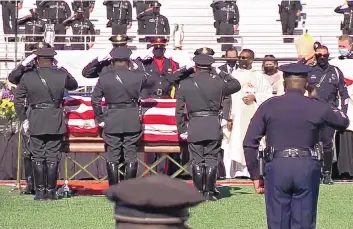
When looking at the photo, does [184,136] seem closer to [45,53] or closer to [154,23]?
[45,53]

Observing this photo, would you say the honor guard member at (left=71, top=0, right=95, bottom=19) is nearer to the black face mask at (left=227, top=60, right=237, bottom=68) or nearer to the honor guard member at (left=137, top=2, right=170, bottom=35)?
the honor guard member at (left=137, top=2, right=170, bottom=35)

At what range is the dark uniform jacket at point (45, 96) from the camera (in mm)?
11680

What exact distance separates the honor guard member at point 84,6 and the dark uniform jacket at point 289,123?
16805mm

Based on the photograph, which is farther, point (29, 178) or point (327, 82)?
point (327, 82)

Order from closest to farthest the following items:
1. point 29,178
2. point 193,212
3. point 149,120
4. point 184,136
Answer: point 193,212 < point 184,136 < point 149,120 < point 29,178

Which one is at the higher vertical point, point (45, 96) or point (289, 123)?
point (289, 123)

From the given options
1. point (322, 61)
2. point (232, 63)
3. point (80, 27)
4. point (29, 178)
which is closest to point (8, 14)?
point (80, 27)

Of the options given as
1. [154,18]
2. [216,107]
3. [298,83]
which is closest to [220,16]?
[154,18]

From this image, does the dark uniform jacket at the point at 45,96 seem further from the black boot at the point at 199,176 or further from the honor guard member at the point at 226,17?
the honor guard member at the point at 226,17

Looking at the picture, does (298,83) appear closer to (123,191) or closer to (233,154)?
(123,191)

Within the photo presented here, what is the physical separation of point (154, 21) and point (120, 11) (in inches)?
63.2

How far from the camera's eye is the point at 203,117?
11758 mm

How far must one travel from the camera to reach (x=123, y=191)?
2.99 meters

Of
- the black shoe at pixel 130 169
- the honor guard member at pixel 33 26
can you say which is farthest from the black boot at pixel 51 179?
the honor guard member at pixel 33 26
